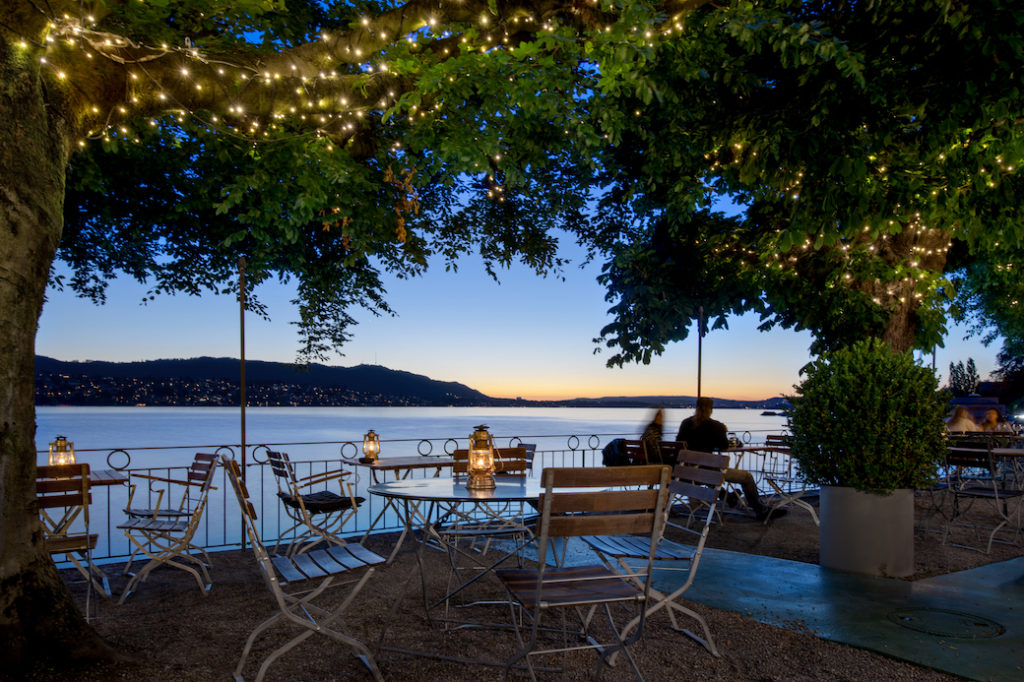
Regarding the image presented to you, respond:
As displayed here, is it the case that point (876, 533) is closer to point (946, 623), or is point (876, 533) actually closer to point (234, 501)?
point (946, 623)

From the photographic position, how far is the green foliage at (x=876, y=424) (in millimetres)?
5238

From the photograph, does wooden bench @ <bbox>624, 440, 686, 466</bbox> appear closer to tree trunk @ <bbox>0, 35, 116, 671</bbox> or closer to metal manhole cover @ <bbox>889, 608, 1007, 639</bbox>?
metal manhole cover @ <bbox>889, 608, 1007, 639</bbox>

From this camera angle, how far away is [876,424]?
5.27 meters

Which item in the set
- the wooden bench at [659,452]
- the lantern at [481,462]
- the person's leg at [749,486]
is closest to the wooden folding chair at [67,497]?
the lantern at [481,462]

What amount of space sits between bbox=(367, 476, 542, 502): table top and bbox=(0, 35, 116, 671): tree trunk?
1640mm

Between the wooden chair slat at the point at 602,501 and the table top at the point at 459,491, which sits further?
the table top at the point at 459,491

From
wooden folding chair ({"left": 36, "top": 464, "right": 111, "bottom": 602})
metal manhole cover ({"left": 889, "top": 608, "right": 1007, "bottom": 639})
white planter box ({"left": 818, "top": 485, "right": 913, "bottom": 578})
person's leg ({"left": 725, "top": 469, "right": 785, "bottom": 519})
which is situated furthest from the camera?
person's leg ({"left": 725, "top": 469, "right": 785, "bottom": 519})

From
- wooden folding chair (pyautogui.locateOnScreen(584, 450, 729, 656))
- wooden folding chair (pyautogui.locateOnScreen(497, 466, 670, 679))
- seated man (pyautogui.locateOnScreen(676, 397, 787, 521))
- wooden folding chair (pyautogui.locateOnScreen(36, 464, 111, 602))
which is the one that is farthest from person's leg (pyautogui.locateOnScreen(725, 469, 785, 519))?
wooden folding chair (pyautogui.locateOnScreen(36, 464, 111, 602))

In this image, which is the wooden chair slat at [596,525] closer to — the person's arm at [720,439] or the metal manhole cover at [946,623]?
the metal manhole cover at [946,623]

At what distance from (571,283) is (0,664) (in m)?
9.48

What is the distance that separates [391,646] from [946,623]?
3.34 m

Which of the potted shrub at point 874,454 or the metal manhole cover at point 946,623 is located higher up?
the potted shrub at point 874,454

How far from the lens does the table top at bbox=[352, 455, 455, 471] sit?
6868 millimetres

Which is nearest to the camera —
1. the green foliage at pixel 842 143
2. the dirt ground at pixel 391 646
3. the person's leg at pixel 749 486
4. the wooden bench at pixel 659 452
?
the dirt ground at pixel 391 646
